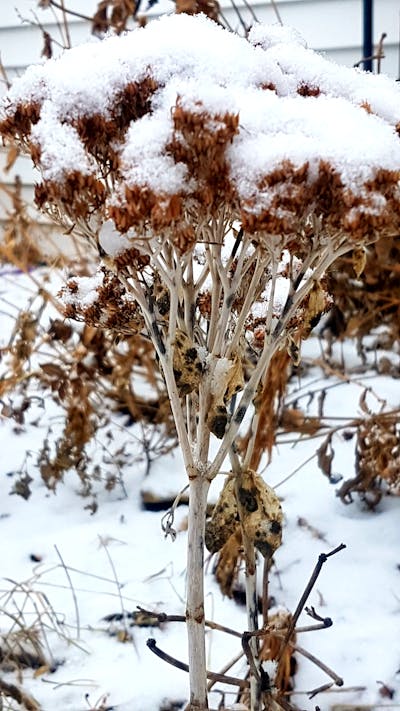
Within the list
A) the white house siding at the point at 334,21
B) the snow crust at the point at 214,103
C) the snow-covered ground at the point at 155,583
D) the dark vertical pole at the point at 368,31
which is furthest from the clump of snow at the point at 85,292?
the white house siding at the point at 334,21

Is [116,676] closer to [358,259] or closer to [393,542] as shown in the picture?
[393,542]

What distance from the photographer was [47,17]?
12.2 feet

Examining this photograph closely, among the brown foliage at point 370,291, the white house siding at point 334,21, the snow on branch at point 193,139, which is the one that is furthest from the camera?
the white house siding at point 334,21

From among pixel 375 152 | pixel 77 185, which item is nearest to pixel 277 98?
pixel 375 152

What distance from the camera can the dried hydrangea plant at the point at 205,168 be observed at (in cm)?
76

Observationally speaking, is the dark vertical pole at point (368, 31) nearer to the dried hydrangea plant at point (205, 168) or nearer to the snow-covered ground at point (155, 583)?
the snow-covered ground at point (155, 583)

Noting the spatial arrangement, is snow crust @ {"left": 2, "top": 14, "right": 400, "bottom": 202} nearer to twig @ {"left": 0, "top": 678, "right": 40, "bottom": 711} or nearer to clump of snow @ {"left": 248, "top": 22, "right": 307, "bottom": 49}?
clump of snow @ {"left": 248, "top": 22, "right": 307, "bottom": 49}

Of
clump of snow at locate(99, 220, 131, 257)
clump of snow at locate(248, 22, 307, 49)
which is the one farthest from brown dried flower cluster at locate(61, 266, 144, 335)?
clump of snow at locate(248, 22, 307, 49)

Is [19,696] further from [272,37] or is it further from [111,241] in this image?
[272,37]

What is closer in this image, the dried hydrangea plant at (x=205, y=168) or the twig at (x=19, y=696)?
the dried hydrangea plant at (x=205, y=168)

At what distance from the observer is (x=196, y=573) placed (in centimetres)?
100

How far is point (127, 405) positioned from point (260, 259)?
135cm

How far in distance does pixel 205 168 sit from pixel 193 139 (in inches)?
1.2

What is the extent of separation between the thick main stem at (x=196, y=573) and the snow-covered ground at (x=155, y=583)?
0.43 meters
